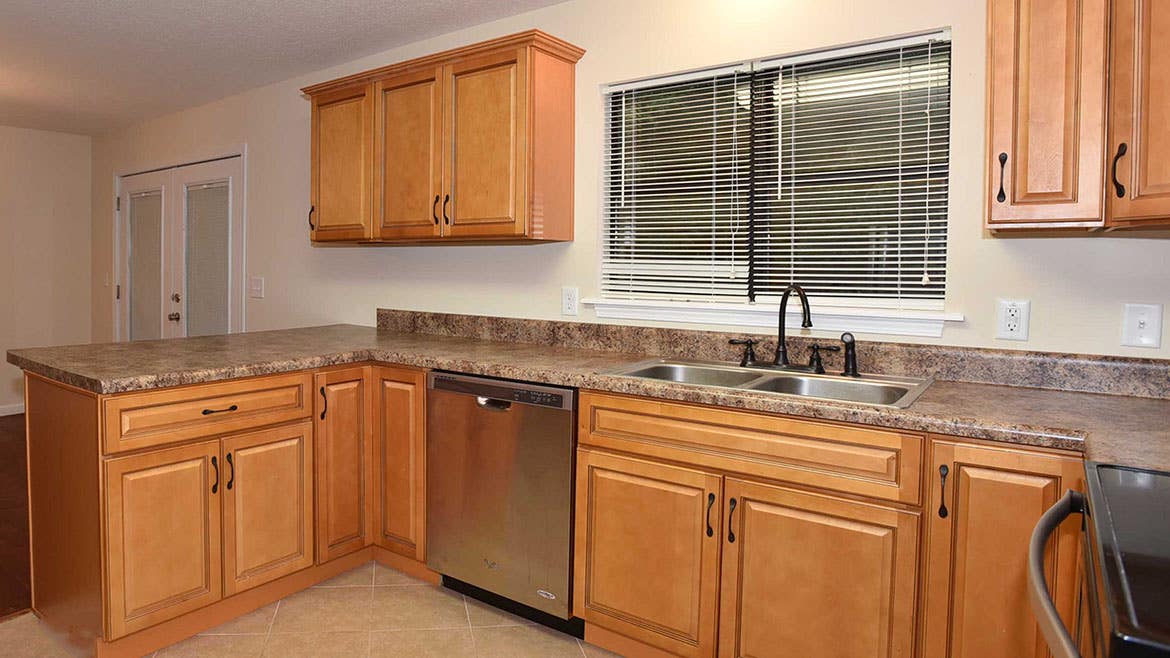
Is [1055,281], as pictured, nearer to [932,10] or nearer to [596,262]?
[932,10]

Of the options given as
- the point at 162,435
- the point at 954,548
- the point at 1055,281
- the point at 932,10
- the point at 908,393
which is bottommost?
the point at 954,548

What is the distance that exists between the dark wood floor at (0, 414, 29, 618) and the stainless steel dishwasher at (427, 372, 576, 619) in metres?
1.51

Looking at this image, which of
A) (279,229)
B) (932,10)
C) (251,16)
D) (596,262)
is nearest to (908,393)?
(932,10)

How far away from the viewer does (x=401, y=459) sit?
2736 mm

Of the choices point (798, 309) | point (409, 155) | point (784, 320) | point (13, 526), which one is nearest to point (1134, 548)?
point (784, 320)

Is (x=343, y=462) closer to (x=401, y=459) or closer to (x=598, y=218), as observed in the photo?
(x=401, y=459)

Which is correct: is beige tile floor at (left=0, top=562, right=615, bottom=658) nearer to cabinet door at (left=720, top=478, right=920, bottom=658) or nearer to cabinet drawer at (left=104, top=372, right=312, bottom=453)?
cabinet door at (left=720, top=478, right=920, bottom=658)

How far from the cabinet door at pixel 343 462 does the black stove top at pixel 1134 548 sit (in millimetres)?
2339

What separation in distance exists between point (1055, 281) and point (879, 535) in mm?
933

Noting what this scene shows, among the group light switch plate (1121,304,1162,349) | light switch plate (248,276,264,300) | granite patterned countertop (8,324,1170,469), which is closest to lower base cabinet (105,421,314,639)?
granite patterned countertop (8,324,1170,469)

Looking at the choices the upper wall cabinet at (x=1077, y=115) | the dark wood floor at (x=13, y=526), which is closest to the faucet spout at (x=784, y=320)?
the upper wall cabinet at (x=1077, y=115)

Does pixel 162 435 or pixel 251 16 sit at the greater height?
pixel 251 16

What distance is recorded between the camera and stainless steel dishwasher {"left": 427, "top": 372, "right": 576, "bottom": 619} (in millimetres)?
2303

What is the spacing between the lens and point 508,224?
9.11ft
